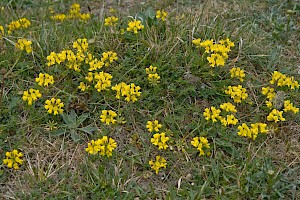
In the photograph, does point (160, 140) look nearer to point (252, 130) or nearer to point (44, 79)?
point (252, 130)

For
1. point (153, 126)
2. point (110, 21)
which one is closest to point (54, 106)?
point (153, 126)

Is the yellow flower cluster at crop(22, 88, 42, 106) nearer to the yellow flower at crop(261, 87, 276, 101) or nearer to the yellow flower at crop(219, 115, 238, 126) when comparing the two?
the yellow flower at crop(219, 115, 238, 126)

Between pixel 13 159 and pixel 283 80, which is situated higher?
pixel 283 80

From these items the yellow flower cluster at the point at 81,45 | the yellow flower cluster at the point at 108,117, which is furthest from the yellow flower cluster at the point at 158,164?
the yellow flower cluster at the point at 81,45

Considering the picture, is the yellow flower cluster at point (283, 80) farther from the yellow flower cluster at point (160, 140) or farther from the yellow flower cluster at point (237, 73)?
the yellow flower cluster at point (160, 140)

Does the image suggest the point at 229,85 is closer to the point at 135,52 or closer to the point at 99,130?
the point at 135,52

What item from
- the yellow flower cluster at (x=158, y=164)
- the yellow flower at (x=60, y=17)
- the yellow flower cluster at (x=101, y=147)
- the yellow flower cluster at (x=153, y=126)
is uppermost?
the yellow flower at (x=60, y=17)
